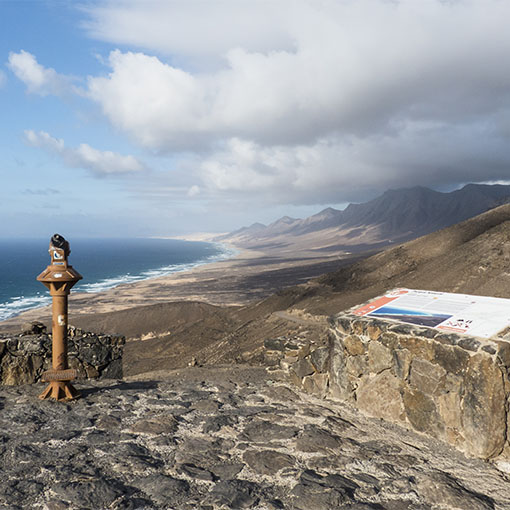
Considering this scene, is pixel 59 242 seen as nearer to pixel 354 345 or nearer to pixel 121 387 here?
pixel 121 387

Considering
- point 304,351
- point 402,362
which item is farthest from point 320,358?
point 402,362

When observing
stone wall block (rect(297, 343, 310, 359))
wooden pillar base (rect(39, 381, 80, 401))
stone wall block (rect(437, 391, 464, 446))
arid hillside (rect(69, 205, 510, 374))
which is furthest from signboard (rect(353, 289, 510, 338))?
arid hillside (rect(69, 205, 510, 374))

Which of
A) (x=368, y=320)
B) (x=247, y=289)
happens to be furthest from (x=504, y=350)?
(x=247, y=289)

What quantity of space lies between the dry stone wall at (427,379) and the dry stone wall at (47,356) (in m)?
4.26

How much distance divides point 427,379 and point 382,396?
75 centimetres

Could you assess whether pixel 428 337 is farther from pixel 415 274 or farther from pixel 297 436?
pixel 415 274

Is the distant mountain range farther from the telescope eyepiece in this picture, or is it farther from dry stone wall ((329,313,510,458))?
the telescope eyepiece

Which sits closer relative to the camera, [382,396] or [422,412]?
[422,412]

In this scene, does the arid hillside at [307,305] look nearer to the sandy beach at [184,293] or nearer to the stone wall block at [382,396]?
the stone wall block at [382,396]

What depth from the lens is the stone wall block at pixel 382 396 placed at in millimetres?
4922

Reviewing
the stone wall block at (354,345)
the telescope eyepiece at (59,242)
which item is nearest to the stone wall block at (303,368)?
the stone wall block at (354,345)

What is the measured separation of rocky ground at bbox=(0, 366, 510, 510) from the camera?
3234 mm

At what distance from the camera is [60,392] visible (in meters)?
5.41

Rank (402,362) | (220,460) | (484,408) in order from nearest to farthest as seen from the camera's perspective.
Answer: (220,460) < (484,408) < (402,362)
